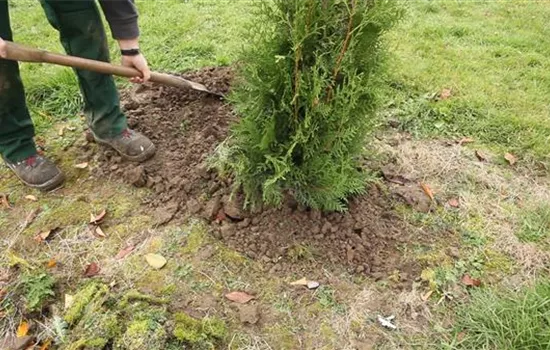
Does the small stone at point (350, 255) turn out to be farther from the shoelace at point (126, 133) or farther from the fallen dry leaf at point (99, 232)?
the shoelace at point (126, 133)

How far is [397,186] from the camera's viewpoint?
10.4 feet

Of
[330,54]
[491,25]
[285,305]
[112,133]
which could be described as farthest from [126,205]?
[491,25]

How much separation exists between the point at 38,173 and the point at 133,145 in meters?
0.65

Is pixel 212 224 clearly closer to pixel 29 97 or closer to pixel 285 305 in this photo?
pixel 285 305

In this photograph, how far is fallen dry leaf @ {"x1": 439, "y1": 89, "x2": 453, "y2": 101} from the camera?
4.04 m

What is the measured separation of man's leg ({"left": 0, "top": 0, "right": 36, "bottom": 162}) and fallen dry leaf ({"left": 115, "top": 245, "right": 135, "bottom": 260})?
3.53ft

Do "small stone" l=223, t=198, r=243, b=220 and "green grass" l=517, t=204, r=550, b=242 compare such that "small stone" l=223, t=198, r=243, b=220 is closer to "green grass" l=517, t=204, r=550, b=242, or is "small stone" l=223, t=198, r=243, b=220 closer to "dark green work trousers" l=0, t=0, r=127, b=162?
"dark green work trousers" l=0, t=0, r=127, b=162

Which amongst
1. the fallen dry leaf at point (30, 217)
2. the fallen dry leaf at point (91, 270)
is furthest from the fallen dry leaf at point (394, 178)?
the fallen dry leaf at point (30, 217)

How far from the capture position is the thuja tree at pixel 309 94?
2131 mm

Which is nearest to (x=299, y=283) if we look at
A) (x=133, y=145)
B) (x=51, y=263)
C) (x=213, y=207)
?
(x=213, y=207)

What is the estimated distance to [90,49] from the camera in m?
3.00

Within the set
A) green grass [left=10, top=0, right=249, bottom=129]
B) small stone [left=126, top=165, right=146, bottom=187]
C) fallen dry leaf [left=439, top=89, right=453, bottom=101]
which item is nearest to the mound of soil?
small stone [left=126, top=165, right=146, bottom=187]

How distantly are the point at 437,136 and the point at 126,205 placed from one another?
2.41m

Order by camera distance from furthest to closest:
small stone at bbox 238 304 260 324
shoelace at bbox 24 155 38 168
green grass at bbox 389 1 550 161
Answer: green grass at bbox 389 1 550 161 < shoelace at bbox 24 155 38 168 < small stone at bbox 238 304 260 324
